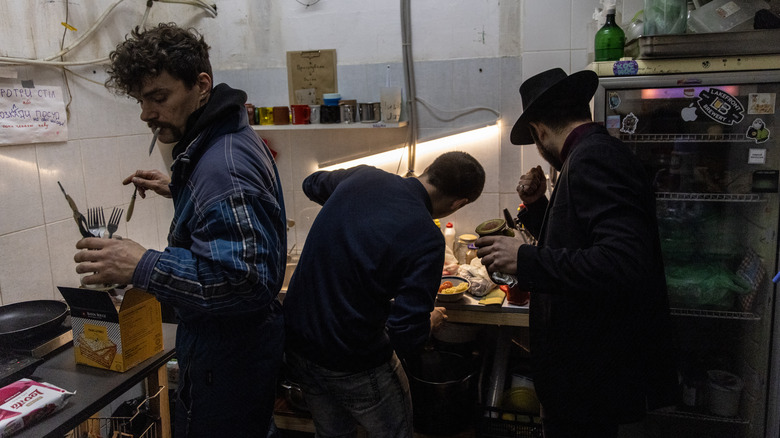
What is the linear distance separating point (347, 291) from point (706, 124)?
67.2 inches

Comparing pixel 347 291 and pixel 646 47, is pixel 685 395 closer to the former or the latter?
pixel 646 47

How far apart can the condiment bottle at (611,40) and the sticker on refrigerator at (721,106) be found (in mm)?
375

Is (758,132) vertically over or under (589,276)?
over

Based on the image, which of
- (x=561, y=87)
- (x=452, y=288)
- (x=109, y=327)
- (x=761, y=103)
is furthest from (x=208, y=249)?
(x=761, y=103)

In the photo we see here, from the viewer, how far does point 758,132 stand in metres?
2.33

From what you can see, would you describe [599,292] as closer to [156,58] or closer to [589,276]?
[589,276]

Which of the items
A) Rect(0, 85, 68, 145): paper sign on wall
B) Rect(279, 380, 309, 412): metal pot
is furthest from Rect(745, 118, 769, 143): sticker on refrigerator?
Rect(0, 85, 68, 145): paper sign on wall

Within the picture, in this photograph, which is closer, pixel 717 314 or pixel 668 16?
pixel 668 16

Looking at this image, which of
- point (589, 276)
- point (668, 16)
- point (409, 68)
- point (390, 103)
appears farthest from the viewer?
point (409, 68)

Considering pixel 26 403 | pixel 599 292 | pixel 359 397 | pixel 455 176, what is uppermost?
pixel 455 176

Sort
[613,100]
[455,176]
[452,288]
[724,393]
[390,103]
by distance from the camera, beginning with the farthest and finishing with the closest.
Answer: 1. [390,103]
2. [452,288]
3. [724,393]
4. [613,100]
5. [455,176]

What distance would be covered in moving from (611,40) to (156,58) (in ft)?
5.86

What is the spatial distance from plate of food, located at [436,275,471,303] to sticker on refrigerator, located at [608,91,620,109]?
3.51 feet

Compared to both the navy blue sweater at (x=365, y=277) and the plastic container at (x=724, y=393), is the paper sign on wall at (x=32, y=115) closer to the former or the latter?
the navy blue sweater at (x=365, y=277)
